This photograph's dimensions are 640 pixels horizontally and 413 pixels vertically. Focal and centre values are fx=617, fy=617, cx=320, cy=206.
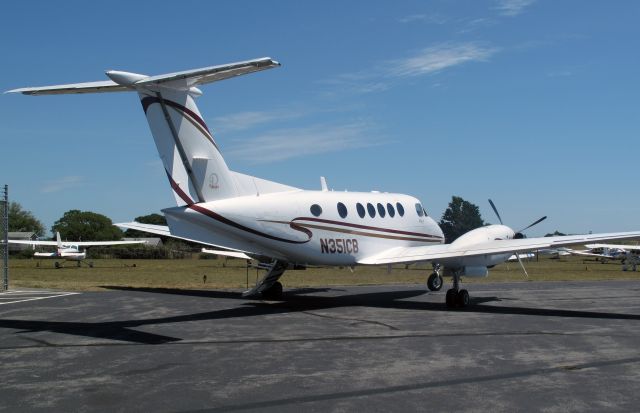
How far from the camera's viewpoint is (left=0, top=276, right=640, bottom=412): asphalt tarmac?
26.2 ft

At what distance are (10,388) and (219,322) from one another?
8.03 m

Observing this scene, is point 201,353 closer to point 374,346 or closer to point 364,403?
point 374,346

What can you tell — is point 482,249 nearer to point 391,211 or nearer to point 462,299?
point 462,299

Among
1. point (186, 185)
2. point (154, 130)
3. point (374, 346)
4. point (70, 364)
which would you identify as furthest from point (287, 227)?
point (70, 364)

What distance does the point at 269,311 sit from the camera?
19250mm

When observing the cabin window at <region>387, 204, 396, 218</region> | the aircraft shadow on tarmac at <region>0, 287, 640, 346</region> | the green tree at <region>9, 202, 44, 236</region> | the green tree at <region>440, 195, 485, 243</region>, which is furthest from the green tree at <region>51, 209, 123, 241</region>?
the cabin window at <region>387, 204, 396, 218</region>

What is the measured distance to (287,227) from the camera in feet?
62.8

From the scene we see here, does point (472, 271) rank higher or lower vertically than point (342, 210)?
lower

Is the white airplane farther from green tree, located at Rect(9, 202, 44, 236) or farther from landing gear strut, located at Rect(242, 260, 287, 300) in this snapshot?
green tree, located at Rect(9, 202, 44, 236)

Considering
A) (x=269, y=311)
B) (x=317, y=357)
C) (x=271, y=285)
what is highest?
(x=271, y=285)

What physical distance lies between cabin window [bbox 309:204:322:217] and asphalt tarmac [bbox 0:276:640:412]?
10.1ft

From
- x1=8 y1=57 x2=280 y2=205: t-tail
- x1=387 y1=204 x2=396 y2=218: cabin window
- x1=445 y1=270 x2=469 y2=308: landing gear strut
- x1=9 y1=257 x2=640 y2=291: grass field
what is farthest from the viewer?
x1=9 y1=257 x2=640 y2=291: grass field

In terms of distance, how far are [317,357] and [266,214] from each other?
8.01m

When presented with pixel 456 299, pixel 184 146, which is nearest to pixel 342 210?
pixel 456 299
